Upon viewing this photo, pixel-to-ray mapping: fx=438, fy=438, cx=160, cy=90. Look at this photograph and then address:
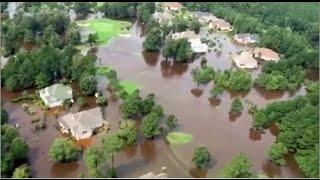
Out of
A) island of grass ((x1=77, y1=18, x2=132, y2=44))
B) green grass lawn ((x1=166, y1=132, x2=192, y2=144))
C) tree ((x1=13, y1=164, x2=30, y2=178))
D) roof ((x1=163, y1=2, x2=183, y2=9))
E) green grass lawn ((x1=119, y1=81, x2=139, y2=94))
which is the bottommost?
island of grass ((x1=77, y1=18, x2=132, y2=44))

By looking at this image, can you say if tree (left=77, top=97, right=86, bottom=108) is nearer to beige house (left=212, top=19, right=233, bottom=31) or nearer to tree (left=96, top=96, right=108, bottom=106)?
tree (left=96, top=96, right=108, bottom=106)

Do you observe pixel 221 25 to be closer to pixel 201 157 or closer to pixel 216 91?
pixel 216 91

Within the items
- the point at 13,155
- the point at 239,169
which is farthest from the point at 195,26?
the point at 13,155

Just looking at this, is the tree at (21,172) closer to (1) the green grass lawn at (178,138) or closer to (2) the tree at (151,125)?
(2) the tree at (151,125)

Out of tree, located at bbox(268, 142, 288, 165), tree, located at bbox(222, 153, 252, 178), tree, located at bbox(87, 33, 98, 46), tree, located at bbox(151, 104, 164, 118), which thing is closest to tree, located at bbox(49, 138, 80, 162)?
tree, located at bbox(151, 104, 164, 118)

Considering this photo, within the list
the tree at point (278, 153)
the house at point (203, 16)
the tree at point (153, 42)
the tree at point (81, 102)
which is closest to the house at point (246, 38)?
the house at point (203, 16)
